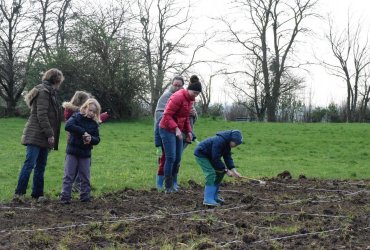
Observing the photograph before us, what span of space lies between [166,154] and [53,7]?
106 ft

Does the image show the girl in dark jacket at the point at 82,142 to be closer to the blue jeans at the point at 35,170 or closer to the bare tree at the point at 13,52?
the blue jeans at the point at 35,170

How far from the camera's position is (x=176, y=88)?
29.0 feet

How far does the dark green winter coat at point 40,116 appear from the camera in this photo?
303 inches

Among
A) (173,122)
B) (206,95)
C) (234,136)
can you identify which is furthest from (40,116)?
(206,95)

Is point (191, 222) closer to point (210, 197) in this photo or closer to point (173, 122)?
point (210, 197)

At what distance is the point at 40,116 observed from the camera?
7676 millimetres

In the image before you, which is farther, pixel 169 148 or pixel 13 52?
pixel 13 52

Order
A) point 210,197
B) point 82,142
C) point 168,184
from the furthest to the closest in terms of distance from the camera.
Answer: point 168,184, point 82,142, point 210,197

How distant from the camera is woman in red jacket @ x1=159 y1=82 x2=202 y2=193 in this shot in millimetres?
8188

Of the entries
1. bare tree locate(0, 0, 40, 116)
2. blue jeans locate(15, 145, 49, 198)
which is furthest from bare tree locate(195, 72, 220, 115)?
blue jeans locate(15, 145, 49, 198)

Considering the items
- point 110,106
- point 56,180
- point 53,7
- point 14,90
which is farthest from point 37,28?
point 56,180

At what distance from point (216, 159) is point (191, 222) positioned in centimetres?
166

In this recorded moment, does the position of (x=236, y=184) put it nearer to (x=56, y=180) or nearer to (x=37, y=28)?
(x=56, y=180)

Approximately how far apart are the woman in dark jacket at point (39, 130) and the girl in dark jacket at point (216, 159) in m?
2.21
